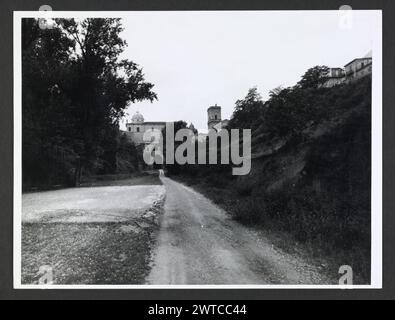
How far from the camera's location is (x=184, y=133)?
616 centimetres

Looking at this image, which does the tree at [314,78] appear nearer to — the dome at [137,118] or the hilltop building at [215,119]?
the hilltop building at [215,119]

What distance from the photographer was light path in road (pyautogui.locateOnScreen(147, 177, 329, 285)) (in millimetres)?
5141

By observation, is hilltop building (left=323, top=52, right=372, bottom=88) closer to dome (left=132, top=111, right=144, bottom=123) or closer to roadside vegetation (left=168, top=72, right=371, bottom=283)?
roadside vegetation (left=168, top=72, right=371, bottom=283)

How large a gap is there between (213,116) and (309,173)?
11.0 ft

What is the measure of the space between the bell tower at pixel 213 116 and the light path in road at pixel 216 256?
1704mm

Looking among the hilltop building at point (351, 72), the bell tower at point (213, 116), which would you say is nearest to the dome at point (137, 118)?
the bell tower at point (213, 116)

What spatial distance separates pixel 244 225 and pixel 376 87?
4.35 meters

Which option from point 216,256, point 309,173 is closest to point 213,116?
point 216,256

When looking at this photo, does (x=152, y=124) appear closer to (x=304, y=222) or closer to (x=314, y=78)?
(x=314, y=78)

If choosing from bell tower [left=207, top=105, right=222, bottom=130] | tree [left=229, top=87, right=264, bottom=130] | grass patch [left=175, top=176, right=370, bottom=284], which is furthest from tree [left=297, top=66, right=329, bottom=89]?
grass patch [left=175, top=176, right=370, bottom=284]

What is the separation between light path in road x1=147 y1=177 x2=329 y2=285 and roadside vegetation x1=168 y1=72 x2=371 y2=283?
526 mm

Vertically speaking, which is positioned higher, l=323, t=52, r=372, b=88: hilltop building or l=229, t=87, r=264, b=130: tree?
l=323, t=52, r=372, b=88: hilltop building

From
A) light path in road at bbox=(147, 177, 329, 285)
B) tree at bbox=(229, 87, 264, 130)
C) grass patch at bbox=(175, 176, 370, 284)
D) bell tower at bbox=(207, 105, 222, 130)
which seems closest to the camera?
light path in road at bbox=(147, 177, 329, 285)

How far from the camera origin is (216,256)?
5648mm
